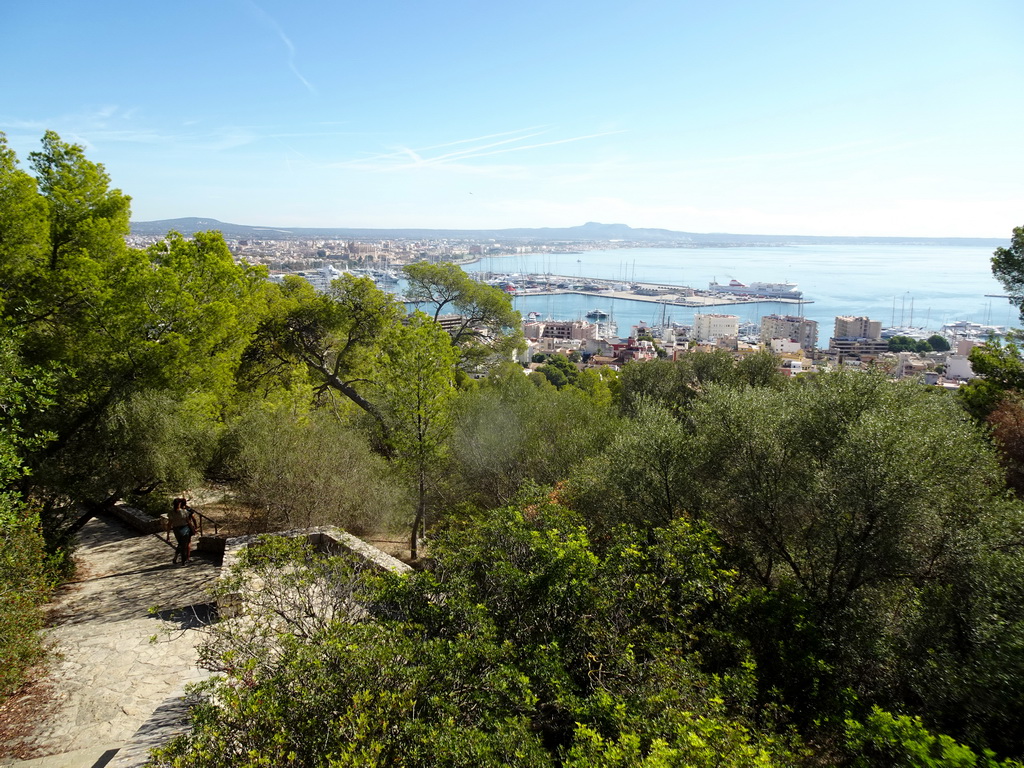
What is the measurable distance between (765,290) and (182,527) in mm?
168035

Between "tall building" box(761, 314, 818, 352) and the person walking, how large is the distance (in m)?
102

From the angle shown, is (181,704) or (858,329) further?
(858,329)

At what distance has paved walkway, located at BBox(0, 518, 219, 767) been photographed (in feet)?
17.2

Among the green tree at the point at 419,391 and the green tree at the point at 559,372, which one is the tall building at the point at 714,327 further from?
the green tree at the point at 419,391

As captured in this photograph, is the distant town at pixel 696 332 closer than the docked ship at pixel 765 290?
Yes

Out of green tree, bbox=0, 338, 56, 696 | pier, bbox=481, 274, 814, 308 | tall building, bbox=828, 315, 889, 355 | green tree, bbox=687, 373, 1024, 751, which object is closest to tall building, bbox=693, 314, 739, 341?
tall building, bbox=828, 315, 889, 355

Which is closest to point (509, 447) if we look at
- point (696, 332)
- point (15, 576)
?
point (15, 576)

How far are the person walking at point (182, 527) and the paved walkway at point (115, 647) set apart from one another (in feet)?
0.77

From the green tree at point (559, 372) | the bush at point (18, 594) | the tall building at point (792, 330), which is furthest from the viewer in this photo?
the tall building at point (792, 330)

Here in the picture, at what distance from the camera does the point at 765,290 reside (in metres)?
157

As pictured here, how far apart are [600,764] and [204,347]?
9486 mm

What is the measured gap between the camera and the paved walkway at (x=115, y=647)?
5.25 metres

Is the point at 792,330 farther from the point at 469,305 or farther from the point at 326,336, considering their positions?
the point at 326,336

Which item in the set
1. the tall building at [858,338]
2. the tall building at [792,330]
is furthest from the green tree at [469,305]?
the tall building at [792,330]
